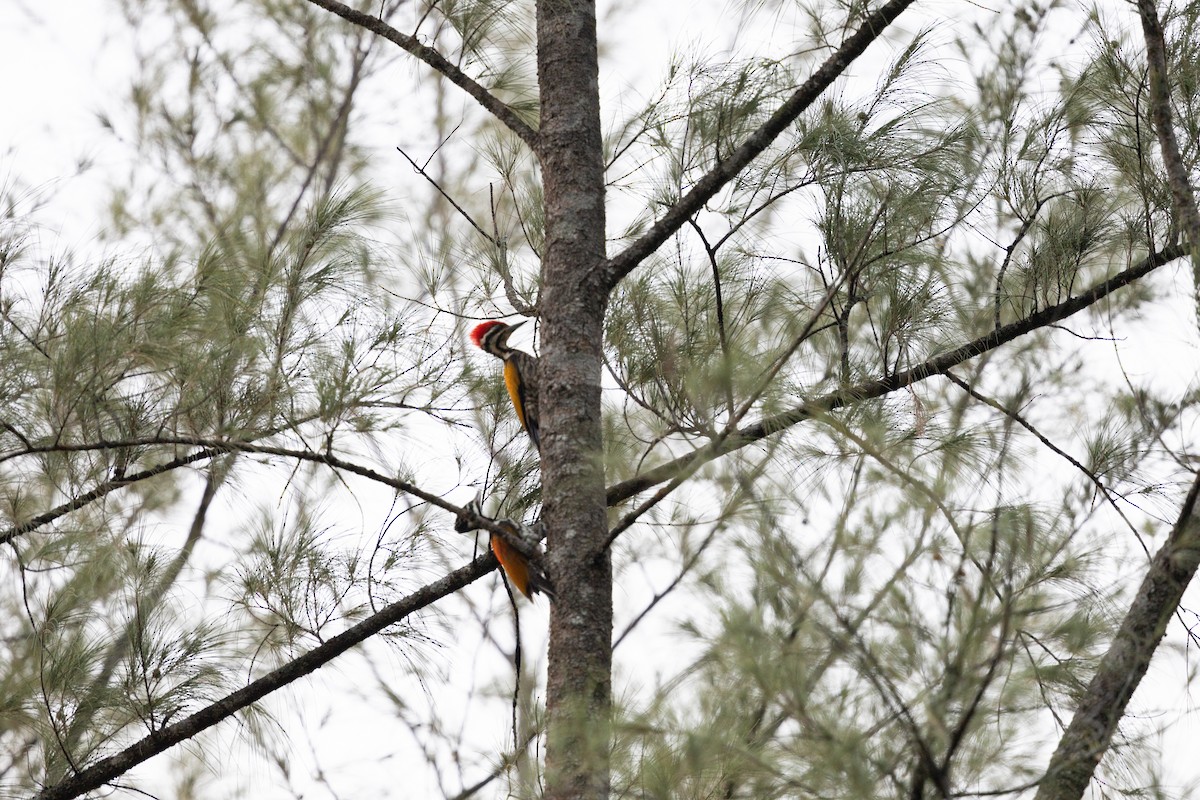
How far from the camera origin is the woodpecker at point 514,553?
2180 mm

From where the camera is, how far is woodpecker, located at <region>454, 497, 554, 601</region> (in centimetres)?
218

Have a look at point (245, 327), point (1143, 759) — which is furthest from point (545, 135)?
point (1143, 759)

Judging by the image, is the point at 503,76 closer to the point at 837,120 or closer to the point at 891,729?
the point at 837,120

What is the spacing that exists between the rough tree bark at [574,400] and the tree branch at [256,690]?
0.40 m

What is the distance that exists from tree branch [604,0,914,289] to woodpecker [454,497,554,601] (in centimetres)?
53

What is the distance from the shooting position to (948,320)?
9.07 ft

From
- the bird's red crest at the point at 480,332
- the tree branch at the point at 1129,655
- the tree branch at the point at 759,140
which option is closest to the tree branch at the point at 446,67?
the tree branch at the point at 759,140

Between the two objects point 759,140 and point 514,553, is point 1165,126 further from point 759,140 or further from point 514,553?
point 514,553

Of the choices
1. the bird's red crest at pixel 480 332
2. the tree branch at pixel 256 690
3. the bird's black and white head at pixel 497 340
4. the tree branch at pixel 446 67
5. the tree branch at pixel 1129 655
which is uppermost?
the bird's red crest at pixel 480 332

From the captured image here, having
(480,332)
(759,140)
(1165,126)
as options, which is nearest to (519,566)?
(759,140)

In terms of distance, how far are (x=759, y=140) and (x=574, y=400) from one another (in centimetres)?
→ 61

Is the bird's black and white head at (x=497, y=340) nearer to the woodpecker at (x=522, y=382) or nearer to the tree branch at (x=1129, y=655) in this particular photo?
the woodpecker at (x=522, y=382)

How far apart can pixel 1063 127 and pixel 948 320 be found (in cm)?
49

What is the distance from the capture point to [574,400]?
2275 millimetres
